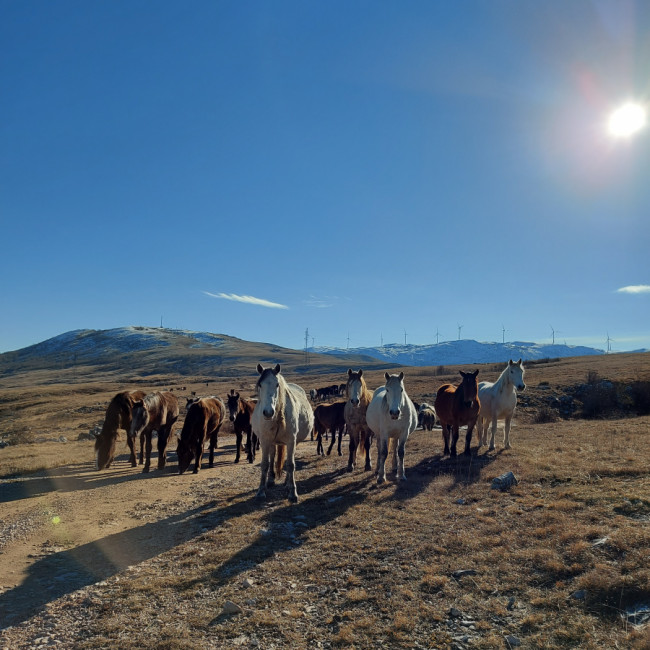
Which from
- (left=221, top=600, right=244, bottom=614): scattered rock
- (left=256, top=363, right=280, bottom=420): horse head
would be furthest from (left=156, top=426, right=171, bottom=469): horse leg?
(left=221, top=600, right=244, bottom=614): scattered rock

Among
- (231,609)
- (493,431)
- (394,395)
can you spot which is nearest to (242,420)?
(394,395)

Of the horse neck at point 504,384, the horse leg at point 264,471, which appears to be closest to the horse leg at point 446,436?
the horse neck at point 504,384

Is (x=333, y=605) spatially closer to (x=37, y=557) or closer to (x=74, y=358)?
(x=37, y=557)

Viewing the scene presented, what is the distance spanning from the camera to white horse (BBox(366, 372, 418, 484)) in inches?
386

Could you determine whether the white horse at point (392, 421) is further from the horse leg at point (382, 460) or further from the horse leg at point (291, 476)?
the horse leg at point (291, 476)

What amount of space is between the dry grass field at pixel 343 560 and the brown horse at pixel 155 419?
1.79 m

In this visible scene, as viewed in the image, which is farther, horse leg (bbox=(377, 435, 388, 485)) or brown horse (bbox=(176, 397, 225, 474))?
brown horse (bbox=(176, 397, 225, 474))

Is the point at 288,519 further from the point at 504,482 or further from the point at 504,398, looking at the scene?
the point at 504,398

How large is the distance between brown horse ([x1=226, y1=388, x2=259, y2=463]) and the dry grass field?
3.55 meters

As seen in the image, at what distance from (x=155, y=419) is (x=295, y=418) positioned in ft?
20.9

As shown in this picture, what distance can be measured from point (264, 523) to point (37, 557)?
11.6 feet

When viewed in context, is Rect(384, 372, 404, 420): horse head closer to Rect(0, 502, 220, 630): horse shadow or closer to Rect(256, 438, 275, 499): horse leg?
Rect(256, 438, 275, 499): horse leg

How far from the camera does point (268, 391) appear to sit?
8359 millimetres

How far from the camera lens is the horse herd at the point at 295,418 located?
9141 mm
